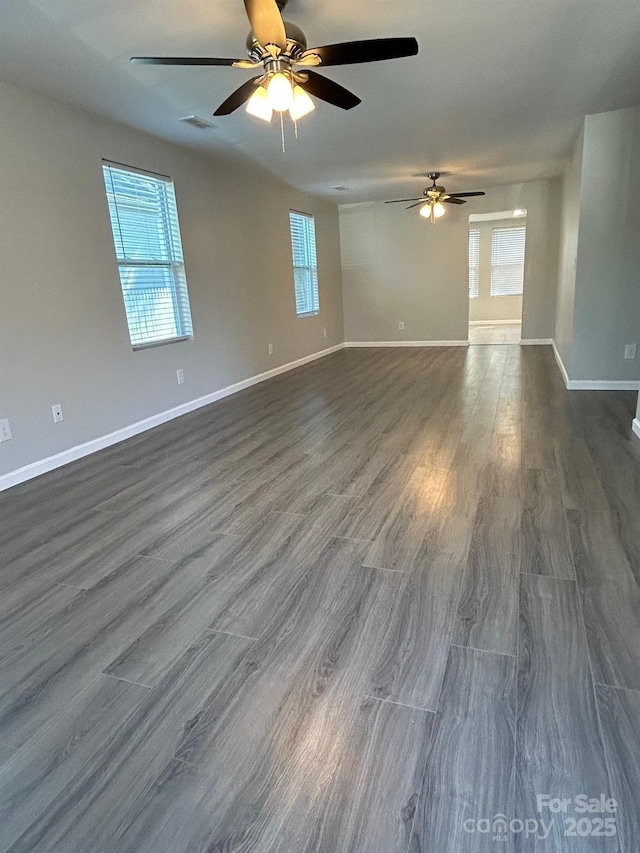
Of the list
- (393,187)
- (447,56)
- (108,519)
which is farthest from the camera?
(393,187)

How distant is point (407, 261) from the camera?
7957 millimetres

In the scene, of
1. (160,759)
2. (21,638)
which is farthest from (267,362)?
(160,759)

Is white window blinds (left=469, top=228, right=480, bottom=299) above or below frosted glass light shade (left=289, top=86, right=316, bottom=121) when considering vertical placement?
below

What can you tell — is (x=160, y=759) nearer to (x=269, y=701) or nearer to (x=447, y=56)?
(x=269, y=701)

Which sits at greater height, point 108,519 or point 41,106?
point 41,106

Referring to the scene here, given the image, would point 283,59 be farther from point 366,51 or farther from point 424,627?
point 424,627

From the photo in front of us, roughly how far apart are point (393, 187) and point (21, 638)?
6727mm

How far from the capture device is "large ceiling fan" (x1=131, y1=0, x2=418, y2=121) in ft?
6.47

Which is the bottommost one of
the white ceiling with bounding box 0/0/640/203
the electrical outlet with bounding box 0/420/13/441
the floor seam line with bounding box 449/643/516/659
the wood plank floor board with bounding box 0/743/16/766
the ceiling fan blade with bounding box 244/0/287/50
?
the floor seam line with bounding box 449/643/516/659

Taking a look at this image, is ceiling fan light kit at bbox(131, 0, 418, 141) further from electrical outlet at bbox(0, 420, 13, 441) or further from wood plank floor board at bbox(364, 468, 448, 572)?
electrical outlet at bbox(0, 420, 13, 441)

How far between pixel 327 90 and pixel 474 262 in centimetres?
883

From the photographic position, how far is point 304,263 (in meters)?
7.09

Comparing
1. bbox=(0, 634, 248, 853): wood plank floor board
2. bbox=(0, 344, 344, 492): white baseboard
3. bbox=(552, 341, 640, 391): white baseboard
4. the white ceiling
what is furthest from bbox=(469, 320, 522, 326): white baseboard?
bbox=(0, 634, 248, 853): wood plank floor board

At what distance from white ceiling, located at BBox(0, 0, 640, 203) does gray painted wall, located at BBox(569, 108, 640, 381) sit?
30cm
